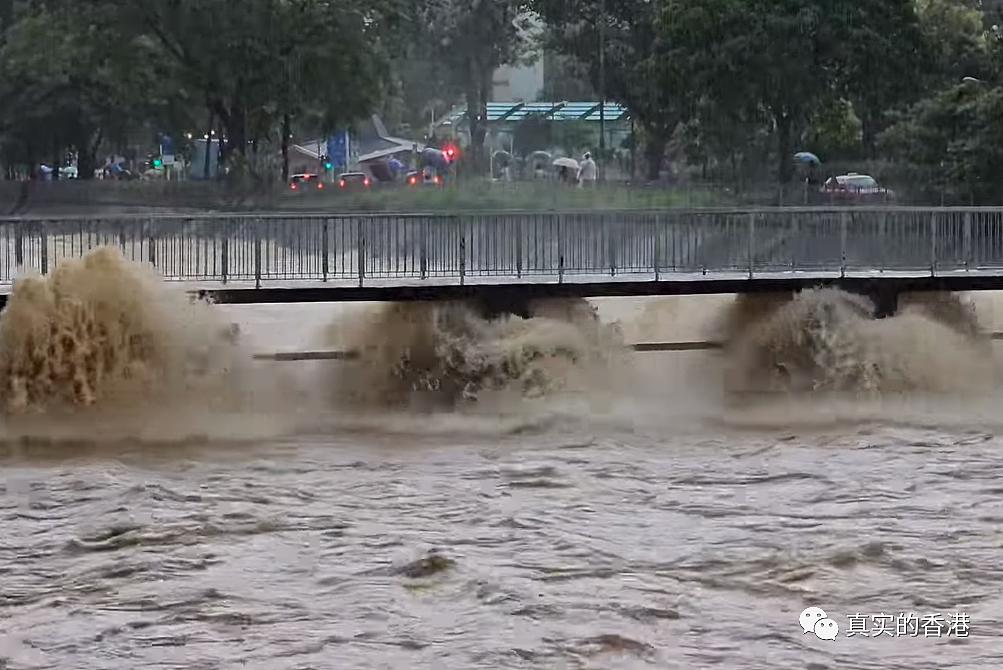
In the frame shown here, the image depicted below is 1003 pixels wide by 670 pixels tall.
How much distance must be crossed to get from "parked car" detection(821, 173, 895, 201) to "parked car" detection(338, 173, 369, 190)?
22.5ft

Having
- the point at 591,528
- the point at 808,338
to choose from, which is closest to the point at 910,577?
the point at 591,528

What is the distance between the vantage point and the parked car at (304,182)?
2523 cm

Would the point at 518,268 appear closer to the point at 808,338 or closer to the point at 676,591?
the point at 808,338

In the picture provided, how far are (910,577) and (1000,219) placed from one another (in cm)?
963

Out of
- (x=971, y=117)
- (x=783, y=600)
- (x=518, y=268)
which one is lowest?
(x=783, y=600)

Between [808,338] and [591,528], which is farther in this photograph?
[808,338]

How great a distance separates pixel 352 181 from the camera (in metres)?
25.7

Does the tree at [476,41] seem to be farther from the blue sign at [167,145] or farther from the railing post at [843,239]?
the railing post at [843,239]

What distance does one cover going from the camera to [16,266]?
1797 cm

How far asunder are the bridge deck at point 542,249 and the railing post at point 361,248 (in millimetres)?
14

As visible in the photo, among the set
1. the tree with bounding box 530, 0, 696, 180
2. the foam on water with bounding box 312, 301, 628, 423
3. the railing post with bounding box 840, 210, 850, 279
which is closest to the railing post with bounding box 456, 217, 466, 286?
the foam on water with bounding box 312, 301, 628, 423

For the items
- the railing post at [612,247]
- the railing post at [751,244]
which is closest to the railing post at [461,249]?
the railing post at [612,247]

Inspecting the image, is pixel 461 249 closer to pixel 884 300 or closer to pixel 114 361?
pixel 114 361

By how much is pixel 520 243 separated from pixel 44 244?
469cm
